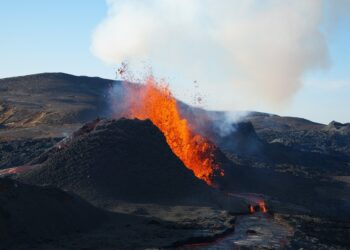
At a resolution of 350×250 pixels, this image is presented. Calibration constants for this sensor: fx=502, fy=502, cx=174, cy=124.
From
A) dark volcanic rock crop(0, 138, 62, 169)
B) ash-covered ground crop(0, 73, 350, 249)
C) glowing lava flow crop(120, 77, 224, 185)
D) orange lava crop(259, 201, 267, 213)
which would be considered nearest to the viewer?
ash-covered ground crop(0, 73, 350, 249)

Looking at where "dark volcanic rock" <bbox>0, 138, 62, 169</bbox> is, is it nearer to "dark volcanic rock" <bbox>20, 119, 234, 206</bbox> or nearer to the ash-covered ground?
the ash-covered ground

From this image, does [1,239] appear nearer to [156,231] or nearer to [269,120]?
[156,231]

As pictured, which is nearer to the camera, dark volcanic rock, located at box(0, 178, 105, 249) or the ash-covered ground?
dark volcanic rock, located at box(0, 178, 105, 249)

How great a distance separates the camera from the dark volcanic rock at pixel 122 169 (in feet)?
104

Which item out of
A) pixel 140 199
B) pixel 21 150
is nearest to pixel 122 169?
pixel 140 199

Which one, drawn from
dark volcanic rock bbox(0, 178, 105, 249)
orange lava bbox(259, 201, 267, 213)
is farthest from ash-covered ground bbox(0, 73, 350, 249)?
orange lava bbox(259, 201, 267, 213)

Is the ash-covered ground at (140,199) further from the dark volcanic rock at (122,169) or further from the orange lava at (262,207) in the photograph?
the orange lava at (262,207)

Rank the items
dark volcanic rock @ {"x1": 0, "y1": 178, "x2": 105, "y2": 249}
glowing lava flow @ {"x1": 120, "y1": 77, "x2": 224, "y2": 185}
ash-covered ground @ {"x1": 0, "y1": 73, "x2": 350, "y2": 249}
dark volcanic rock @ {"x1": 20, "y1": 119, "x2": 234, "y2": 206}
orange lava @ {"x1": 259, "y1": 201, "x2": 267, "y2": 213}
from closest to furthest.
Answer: dark volcanic rock @ {"x1": 0, "y1": 178, "x2": 105, "y2": 249}
ash-covered ground @ {"x1": 0, "y1": 73, "x2": 350, "y2": 249}
dark volcanic rock @ {"x1": 20, "y1": 119, "x2": 234, "y2": 206}
orange lava @ {"x1": 259, "y1": 201, "x2": 267, "y2": 213}
glowing lava flow @ {"x1": 120, "y1": 77, "x2": 224, "y2": 185}

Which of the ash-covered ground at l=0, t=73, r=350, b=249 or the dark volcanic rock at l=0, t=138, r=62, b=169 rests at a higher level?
the dark volcanic rock at l=0, t=138, r=62, b=169

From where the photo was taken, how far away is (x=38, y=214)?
78.7 ft

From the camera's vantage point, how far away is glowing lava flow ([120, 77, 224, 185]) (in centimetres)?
4388

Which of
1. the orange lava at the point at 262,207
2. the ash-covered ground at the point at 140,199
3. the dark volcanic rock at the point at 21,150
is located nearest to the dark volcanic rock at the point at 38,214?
the ash-covered ground at the point at 140,199

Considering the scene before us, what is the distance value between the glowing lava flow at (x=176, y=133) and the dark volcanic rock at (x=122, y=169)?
7.39 meters

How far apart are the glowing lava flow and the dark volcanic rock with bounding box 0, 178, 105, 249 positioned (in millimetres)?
17397
